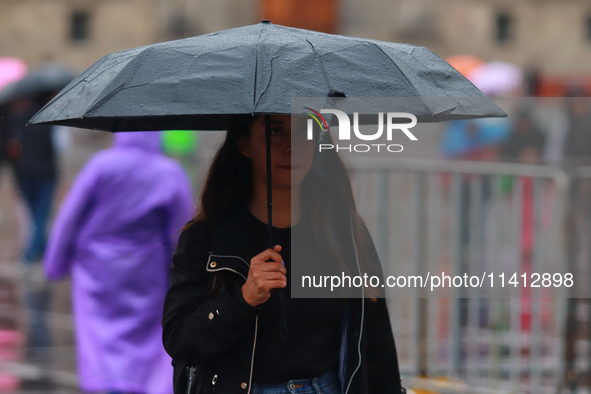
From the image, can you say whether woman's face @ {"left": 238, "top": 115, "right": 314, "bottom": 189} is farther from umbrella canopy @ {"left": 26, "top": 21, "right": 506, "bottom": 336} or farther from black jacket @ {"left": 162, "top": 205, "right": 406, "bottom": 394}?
black jacket @ {"left": 162, "top": 205, "right": 406, "bottom": 394}

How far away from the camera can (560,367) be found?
5594 mm

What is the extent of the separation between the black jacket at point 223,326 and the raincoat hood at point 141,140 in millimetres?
2282

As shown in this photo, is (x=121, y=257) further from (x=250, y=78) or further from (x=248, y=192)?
(x=250, y=78)

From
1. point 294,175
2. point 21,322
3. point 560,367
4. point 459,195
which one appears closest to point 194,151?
point 21,322

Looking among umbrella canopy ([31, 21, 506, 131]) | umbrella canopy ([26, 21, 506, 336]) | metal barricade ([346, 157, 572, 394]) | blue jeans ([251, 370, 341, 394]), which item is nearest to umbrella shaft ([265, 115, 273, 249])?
umbrella canopy ([26, 21, 506, 336])

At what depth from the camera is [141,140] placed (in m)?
4.91

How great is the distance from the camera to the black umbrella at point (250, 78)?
2.22 meters

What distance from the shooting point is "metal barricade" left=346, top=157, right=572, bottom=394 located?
5.59 meters

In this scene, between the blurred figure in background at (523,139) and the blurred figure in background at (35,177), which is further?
the blurred figure in background at (523,139)

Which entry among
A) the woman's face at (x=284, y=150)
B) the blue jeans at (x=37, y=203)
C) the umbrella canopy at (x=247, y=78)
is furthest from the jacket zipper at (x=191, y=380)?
the blue jeans at (x=37, y=203)

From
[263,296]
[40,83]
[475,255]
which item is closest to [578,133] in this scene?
[475,255]

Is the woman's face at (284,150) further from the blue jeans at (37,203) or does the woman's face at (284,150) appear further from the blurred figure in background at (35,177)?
the blue jeans at (37,203)

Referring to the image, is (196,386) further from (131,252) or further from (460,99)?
(131,252)

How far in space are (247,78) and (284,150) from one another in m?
0.36
